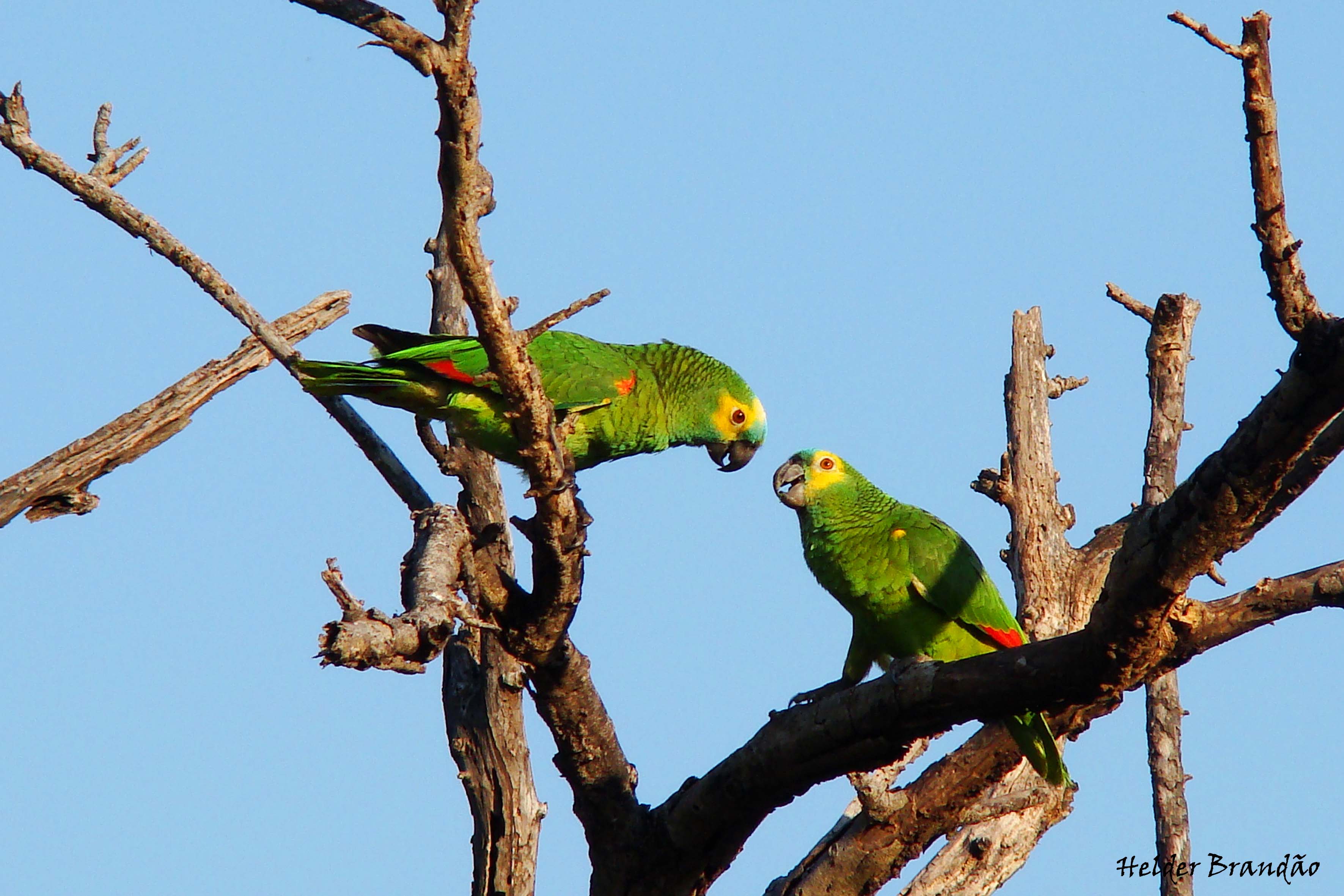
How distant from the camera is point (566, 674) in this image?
14.6ft

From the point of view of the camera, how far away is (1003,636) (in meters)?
5.42

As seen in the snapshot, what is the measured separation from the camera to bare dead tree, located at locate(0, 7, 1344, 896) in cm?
275

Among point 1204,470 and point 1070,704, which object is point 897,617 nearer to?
point 1070,704

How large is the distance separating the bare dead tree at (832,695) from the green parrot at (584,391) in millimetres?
302

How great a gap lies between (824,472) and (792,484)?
186 mm

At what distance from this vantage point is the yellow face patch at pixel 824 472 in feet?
20.2

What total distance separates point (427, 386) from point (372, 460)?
0.46 meters

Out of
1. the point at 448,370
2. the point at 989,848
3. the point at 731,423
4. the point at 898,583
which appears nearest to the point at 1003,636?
the point at 898,583


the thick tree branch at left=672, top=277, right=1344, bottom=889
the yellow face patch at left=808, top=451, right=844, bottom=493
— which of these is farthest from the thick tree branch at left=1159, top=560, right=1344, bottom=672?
the yellow face patch at left=808, top=451, right=844, bottom=493

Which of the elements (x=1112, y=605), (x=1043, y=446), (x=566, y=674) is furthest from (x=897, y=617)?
(x=1112, y=605)

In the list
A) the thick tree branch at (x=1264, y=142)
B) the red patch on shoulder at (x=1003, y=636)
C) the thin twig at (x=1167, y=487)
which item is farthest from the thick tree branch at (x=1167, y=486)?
the thick tree branch at (x=1264, y=142)

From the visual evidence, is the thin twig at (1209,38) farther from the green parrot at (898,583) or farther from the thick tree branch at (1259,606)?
the green parrot at (898,583)

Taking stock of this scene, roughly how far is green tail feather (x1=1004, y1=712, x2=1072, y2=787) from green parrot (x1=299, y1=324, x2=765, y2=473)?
211cm

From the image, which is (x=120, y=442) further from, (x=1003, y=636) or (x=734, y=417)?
(x=1003, y=636)
